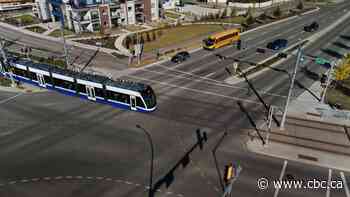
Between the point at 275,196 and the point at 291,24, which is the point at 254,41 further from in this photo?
the point at 275,196

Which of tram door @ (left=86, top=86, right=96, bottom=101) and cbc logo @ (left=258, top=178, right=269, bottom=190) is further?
tram door @ (left=86, top=86, right=96, bottom=101)

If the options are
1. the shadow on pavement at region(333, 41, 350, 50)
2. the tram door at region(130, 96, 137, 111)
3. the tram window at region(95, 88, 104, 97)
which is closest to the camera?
the tram door at region(130, 96, 137, 111)

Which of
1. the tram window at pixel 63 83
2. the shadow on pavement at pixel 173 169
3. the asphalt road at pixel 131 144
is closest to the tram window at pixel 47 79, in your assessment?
the tram window at pixel 63 83

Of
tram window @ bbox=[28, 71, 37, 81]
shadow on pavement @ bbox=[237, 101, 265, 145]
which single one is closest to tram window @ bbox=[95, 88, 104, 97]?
tram window @ bbox=[28, 71, 37, 81]

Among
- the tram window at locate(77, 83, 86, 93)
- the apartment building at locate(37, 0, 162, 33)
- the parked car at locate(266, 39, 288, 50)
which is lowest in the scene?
the tram window at locate(77, 83, 86, 93)

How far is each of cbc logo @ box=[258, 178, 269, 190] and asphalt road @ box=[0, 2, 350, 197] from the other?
475 mm

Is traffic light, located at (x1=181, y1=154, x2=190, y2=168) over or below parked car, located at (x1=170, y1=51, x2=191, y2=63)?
below

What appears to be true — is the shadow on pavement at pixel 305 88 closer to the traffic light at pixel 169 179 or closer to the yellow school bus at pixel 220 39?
the yellow school bus at pixel 220 39

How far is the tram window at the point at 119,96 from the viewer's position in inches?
1452

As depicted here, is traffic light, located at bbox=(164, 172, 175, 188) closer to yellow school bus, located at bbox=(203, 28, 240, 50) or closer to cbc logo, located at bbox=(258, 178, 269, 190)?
cbc logo, located at bbox=(258, 178, 269, 190)

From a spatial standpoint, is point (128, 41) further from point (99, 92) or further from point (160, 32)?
point (99, 92)

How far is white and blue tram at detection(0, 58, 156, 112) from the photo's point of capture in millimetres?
36531

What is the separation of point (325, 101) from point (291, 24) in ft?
181

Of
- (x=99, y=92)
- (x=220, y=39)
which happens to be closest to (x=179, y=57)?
(x=220, y=39)
